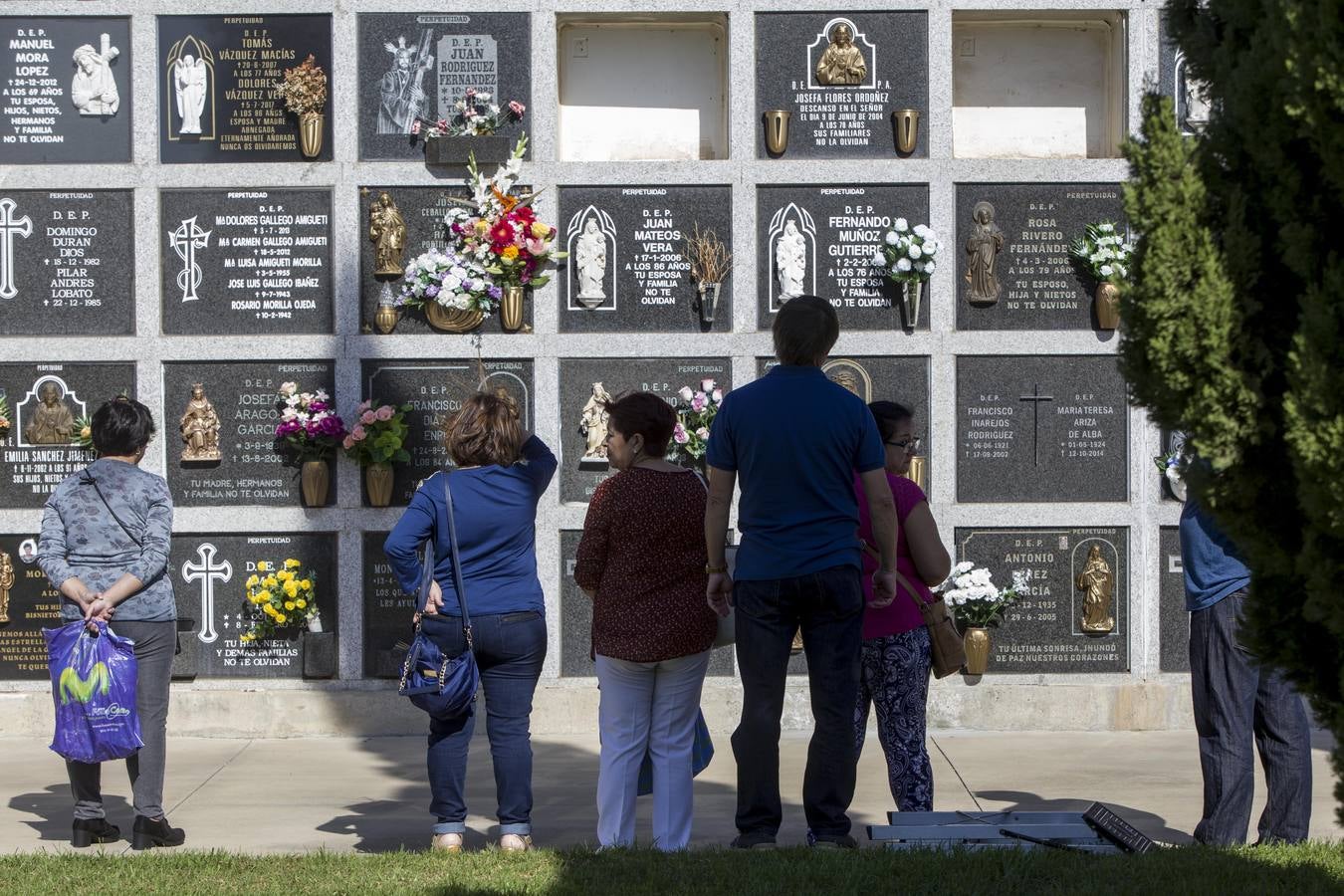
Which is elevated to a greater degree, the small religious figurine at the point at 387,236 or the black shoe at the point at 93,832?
the small religious figurine at the point at 387,236

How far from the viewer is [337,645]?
6969 millimetres

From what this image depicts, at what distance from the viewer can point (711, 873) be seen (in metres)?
Answer: 3.76

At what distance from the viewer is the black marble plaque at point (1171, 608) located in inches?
274

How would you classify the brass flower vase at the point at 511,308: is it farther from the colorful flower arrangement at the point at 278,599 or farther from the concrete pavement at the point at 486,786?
the concrete pavement at the point at 486,786

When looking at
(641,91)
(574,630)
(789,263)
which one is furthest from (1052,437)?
(641,91)

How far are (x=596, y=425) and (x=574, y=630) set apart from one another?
0.96m

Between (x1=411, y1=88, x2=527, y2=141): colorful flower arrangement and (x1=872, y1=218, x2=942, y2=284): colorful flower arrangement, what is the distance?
1793 mm

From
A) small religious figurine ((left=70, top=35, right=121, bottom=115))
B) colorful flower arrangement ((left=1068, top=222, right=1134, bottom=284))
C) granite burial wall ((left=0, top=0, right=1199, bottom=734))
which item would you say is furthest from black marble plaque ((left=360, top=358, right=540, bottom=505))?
colorful flower arrangement ((left=1068, top=222, right=1134, bottom=284))

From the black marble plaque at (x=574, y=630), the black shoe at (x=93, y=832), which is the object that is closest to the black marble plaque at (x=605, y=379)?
the black marble plaque at (x=574, y=630)

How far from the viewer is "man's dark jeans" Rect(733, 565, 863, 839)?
409 cm

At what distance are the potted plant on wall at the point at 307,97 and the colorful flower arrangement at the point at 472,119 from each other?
0.44 metres

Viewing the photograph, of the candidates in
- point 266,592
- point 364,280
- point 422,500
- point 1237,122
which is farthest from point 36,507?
point 1237,122

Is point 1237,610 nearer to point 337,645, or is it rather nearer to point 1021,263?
point 1021,263

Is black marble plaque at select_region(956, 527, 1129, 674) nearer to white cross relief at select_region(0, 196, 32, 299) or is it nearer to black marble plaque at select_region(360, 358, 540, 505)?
black marble plaque at select_region(360, 358, 540, 505)
